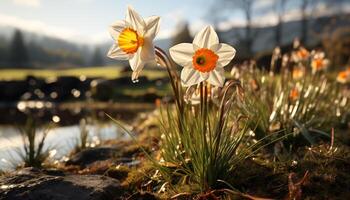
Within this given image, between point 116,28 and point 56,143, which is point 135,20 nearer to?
point 116,28

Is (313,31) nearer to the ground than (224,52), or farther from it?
nearer to the ground

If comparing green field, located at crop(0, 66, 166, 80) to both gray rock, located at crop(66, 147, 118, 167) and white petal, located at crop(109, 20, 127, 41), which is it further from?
white petal, located at crop(109, 20, 127, 41)

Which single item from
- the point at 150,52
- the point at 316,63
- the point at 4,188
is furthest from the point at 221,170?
the point at 316,63

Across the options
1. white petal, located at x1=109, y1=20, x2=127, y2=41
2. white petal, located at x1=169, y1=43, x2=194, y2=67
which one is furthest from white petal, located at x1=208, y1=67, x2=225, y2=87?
white petal, located at x1=109, y1=20, x2=127, y2=41

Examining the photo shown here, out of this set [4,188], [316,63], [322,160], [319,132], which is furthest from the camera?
[316,63]

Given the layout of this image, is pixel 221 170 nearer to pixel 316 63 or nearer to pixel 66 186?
pixel 66 186

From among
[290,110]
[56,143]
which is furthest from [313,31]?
[290,110]

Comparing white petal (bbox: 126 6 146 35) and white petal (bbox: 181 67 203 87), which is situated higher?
white petal (bbox: 126 6 146 35)
